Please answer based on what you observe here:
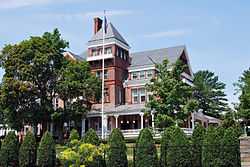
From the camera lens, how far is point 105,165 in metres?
23.5

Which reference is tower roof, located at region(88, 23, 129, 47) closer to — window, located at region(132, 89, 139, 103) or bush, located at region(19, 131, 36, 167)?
window, located at region(132, 89, 139, 103)

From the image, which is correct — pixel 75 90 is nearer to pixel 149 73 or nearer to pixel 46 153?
pixel 149 73

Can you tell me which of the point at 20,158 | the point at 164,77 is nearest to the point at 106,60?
the point at 164,77

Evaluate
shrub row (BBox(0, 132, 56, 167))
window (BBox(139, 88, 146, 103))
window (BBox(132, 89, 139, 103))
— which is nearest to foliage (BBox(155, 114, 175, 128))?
shrub row (BBox(0, 132, 56, 167))

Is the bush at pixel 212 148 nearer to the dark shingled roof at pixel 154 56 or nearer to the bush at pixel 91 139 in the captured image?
the bush at pixel 91 139

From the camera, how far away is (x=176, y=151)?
21.5 metres

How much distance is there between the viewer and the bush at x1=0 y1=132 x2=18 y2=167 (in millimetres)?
25125

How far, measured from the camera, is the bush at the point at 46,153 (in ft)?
79.9

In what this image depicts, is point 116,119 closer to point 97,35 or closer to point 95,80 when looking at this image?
point 95,80

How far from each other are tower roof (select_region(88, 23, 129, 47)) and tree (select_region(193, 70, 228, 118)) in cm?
2610

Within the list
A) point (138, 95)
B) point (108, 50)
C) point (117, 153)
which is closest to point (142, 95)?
point (138, 95)

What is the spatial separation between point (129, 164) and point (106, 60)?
2689 cm

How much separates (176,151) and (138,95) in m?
26.6

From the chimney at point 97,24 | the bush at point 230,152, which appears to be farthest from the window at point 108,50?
the bush at point 230,152
